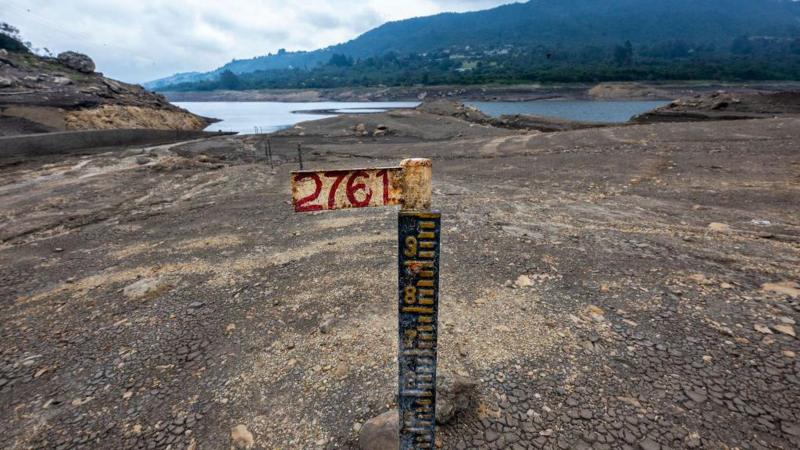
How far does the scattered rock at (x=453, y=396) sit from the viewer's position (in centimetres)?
349

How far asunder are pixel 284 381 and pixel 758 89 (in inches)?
4392

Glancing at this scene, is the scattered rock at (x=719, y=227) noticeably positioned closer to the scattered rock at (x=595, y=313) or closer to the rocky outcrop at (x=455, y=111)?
the scattered rock at (x=595, y=313)

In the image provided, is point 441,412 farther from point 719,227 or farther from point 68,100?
point 68,100

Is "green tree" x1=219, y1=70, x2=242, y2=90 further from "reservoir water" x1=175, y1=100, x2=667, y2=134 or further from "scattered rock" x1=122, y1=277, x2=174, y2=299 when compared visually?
"scattered rock" x1=122, y1=277, x2=174, y2=299

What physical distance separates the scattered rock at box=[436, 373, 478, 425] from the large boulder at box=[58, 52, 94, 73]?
49458 millimetres

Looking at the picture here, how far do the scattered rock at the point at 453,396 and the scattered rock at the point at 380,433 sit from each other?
43 cm

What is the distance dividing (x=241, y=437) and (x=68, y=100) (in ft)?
115

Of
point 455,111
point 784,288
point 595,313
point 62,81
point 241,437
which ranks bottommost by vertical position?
point 241,437

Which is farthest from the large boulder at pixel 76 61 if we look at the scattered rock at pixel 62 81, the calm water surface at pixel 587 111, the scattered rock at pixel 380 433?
the scattered rock at pixel 380 433

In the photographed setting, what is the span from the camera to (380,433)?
130 inches

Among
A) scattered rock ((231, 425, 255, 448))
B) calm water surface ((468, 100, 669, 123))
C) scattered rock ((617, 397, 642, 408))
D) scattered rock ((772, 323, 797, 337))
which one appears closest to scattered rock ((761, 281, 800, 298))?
scattered rock ((772, 323, 797, 337))

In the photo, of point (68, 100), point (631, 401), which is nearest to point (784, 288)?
point (631, 401)

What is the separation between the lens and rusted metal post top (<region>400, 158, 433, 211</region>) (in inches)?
83.0

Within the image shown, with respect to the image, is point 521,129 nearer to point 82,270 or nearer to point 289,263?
point 289,263
